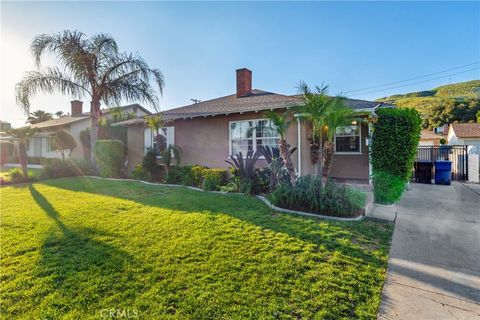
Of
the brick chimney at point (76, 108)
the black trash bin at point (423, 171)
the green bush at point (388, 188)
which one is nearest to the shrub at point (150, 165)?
the green bush at point (388, 188)

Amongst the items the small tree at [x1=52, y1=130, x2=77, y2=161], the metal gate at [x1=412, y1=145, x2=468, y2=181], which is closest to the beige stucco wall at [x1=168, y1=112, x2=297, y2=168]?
the metal gate at [x1=412, y1=145, x2=468, y2=181]

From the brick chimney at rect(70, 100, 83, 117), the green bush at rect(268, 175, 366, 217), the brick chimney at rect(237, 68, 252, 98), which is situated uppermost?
the brick chimney at rect(70, 100, 83, 117)

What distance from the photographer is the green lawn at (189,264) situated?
2703 mm

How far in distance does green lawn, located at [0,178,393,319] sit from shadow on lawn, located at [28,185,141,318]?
2 cm

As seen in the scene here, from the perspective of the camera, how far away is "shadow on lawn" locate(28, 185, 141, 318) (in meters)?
2.83

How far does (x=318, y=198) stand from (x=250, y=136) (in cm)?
558

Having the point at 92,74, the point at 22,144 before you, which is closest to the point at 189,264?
the point at 92,74

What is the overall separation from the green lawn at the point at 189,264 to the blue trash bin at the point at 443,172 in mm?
8243

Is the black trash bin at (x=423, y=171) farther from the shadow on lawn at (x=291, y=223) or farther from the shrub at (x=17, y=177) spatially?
the shrub at (x=17, y=177)

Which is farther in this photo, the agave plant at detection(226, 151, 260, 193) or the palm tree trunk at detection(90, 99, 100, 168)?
the palm tree trunk at detection(90, 99, 100, 168)

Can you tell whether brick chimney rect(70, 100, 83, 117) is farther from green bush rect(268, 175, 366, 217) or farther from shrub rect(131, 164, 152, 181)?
green bush rect(268, 175, 366, 217)

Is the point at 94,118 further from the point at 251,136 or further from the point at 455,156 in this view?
the point at 455,156

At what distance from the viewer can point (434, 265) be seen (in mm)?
3721

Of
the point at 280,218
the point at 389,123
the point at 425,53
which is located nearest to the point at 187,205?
the point at 280,218
